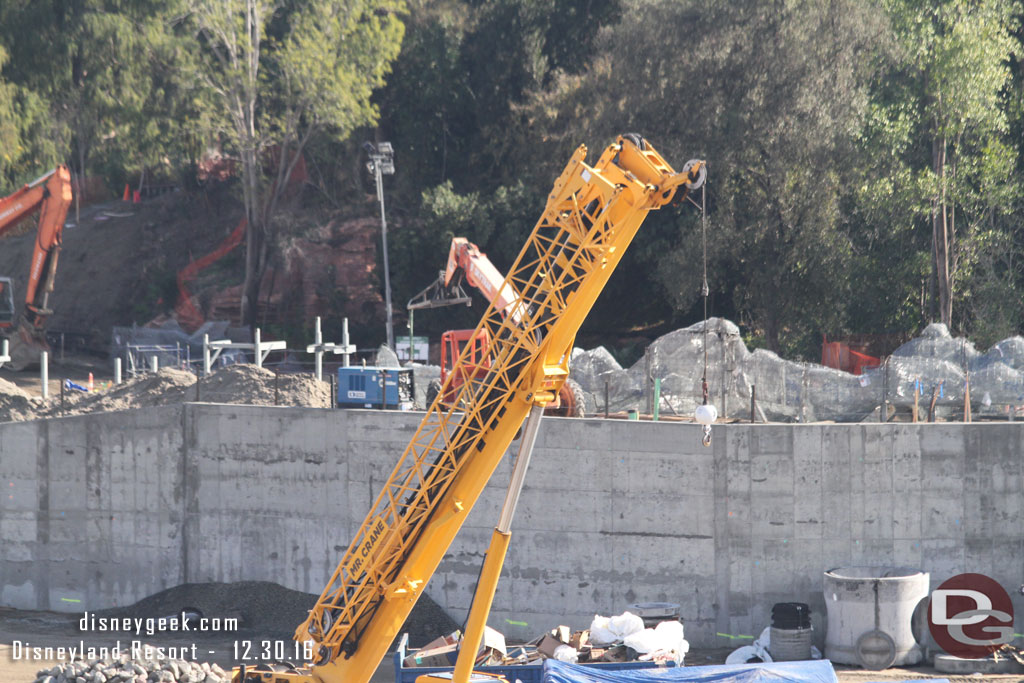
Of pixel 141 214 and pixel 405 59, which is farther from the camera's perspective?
pixel 141 214

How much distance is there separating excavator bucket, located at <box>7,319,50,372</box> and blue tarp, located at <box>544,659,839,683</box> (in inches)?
1278

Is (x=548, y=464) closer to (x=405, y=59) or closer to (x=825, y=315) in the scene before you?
(x=825, y=315)

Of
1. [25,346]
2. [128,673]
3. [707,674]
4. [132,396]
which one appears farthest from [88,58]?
[707,674]

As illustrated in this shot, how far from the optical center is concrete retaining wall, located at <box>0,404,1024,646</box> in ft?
72.5

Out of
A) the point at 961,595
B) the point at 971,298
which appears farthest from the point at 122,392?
the point at 971,298

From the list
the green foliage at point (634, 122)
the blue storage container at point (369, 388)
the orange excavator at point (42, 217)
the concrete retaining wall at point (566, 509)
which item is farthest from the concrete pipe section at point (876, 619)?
the orange excavator at point (42, 217)

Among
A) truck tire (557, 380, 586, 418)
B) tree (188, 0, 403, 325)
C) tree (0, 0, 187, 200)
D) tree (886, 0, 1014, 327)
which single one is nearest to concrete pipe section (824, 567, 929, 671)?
truck tire (557, 380, 586, 418)

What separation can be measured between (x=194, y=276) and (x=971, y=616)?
4437 cm

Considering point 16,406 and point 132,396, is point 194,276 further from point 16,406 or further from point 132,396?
point 132,396

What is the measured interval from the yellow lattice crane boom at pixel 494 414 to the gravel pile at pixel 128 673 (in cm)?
362

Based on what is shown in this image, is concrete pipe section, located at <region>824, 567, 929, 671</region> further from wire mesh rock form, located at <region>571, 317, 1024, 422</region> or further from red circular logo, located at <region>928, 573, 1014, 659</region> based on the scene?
wire mesh rock form, located at <region>571, 317, 1024, 422</region>

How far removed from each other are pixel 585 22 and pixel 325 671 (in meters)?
42.2

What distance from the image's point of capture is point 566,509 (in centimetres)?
2330

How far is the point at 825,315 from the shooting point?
3925 centimetres
